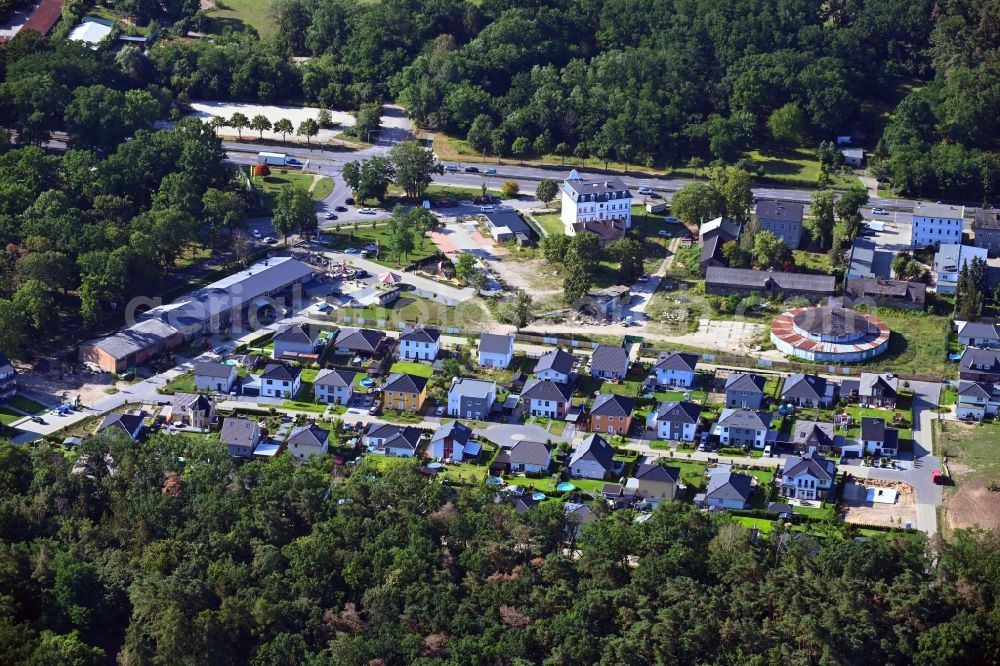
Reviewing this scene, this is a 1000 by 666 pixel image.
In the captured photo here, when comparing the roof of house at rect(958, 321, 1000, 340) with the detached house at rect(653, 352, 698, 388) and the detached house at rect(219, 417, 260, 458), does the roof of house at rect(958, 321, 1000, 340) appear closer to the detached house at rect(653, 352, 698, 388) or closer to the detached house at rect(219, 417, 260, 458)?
the detached house at rect(653, 352, 698, 388)

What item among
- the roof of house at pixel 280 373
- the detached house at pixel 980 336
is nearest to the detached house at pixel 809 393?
the detached house at pixel 980 336

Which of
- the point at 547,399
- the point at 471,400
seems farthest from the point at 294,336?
the point at 547,399

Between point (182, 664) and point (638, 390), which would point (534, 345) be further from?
point (182, 664)

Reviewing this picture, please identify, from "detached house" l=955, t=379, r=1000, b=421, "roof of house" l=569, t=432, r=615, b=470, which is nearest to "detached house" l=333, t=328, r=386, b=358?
"roof of house" l=569, t=432, r=615, b=470

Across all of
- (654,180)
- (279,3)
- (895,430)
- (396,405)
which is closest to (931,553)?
(895,430)

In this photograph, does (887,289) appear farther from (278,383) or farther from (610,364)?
(278,383)

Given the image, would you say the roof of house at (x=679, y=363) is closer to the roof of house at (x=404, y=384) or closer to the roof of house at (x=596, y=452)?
the roof of house at (x=596, y=452)
